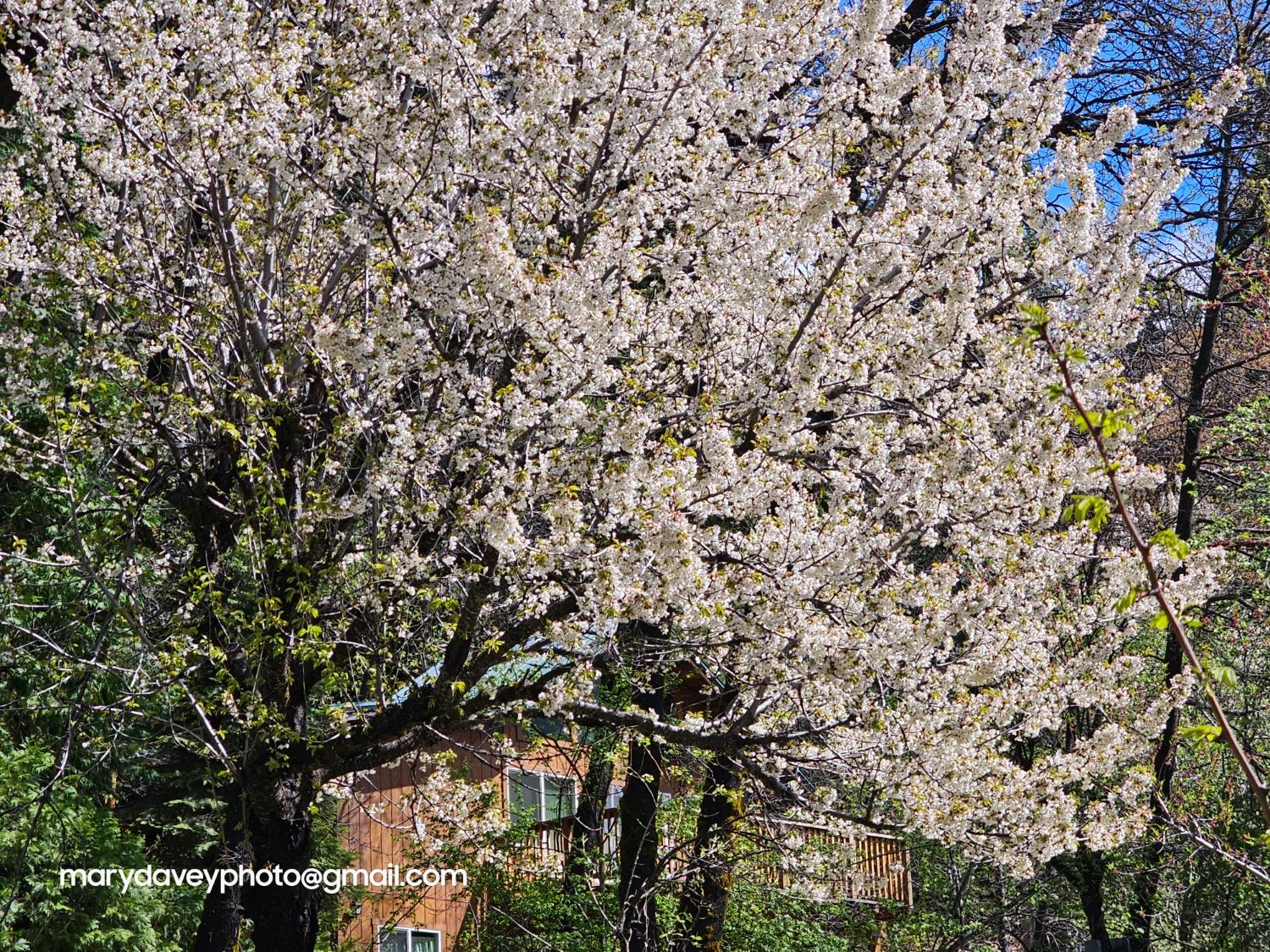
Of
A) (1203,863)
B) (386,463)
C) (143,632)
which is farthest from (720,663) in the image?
(1203,863)

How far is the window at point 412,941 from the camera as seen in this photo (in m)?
12.5

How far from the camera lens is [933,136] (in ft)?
20.9

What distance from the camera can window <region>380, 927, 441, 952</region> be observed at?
12516 millimetres

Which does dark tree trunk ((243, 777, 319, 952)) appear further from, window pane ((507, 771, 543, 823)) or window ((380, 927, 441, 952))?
window ((380, 927, 441, 952))

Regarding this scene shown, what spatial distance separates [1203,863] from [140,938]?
29.0 ft

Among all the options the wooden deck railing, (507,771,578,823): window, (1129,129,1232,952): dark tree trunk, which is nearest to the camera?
the wooden deck railing

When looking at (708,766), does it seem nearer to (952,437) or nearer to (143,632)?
(952,437)

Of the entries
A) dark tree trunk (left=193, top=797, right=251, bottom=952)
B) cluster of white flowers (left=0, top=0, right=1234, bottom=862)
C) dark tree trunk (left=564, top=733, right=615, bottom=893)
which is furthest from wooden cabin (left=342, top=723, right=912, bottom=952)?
cluster of white flowers (left=0, top=0, right=1234, bottom=862)

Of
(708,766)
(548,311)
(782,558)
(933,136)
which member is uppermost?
(933,136)

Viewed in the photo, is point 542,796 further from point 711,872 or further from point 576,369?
point 576,369

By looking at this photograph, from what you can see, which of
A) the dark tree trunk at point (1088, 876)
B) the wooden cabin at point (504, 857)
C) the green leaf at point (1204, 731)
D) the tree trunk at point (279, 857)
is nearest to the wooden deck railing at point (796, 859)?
the wooden cabin at point (504, 857)

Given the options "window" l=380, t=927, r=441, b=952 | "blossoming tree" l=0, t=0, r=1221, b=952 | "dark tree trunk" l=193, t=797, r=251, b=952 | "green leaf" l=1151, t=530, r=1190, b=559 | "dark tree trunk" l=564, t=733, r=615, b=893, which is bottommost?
"window" l=380, t=927, r=441, b=952

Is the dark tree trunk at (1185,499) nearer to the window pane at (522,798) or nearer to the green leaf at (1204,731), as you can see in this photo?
the window pane at (522,798)

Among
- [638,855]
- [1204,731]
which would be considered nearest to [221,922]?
[638,855]
